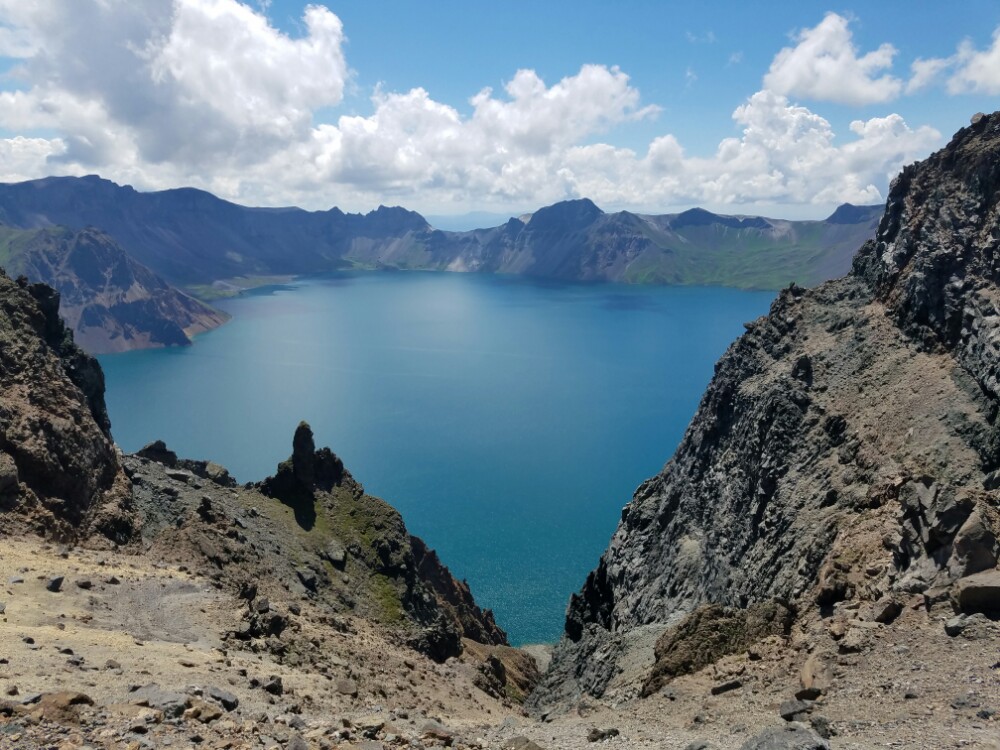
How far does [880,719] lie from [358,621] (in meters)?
39.2

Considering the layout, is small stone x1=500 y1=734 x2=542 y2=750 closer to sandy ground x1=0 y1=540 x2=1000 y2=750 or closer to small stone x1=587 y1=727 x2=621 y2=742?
sandy ground x1=0 y1=540 x2=1000 y2=750

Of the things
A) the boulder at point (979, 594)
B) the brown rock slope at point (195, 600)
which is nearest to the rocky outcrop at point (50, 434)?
the brown rock slope at point (195, 600)

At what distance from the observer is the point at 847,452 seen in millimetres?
51750

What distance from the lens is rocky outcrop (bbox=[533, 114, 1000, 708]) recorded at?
100ft

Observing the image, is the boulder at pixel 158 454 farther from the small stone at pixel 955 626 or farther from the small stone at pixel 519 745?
the small stone at pixel 955 626

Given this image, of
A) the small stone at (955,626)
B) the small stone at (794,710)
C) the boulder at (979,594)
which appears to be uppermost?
the boulder at (979,594)

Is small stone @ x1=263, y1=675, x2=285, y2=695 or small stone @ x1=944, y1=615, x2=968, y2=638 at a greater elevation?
small stone @ x1=944, y1=615, x2=968, y2=638

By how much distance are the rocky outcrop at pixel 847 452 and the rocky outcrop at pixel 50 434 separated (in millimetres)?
34357

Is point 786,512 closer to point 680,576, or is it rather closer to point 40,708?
point 680,576

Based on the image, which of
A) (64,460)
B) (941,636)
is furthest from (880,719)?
(64,460)

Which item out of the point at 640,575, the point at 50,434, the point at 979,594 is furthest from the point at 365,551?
the point at 979,594

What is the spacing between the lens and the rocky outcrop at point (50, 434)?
4822 centimetres

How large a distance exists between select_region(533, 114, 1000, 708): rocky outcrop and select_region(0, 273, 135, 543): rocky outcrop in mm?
34357

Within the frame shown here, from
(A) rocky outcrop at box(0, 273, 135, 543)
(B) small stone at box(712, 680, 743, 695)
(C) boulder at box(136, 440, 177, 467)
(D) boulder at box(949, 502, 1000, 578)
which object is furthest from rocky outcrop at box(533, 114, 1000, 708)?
(C) boulder at box(136, 440, 177, 467)
